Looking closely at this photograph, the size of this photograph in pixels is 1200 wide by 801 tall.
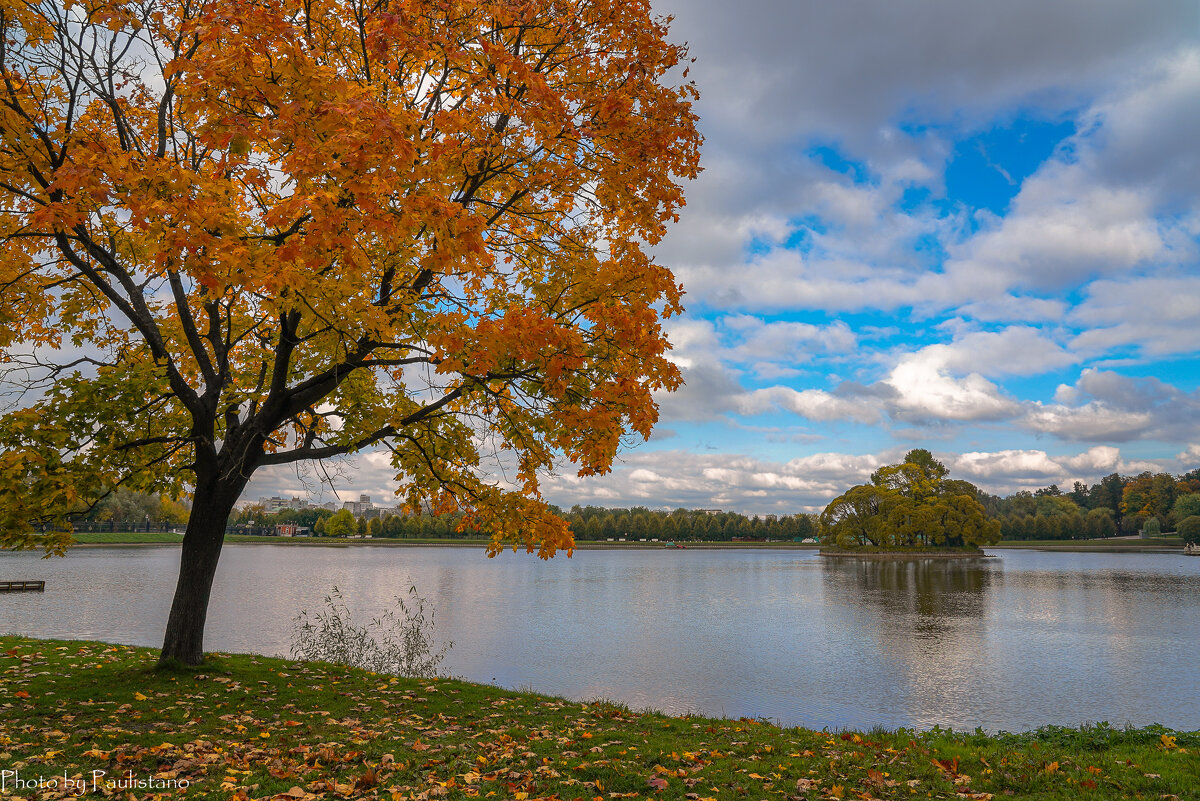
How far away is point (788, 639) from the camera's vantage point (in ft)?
79.8

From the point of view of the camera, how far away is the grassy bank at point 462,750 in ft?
20.4

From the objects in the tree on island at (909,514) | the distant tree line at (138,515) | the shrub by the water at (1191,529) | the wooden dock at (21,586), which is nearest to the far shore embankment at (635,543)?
the distant tree line at (138,515)

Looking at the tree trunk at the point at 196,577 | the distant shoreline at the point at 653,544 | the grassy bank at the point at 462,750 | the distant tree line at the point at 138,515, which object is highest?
the tree trunk at the point at 196,577

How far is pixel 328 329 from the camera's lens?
889cm

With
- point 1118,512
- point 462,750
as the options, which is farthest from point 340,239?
point 1118,512

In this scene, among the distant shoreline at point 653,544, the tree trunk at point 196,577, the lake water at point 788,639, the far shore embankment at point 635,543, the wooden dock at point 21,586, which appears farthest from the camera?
the far shore embankment at point 635,543

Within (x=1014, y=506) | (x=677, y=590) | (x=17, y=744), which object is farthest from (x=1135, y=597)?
(x=1014, y=506)

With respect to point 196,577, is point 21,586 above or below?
below

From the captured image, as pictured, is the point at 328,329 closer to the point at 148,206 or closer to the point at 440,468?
the point at 148,206

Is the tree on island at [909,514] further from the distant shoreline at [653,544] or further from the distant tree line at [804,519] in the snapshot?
the distant tree line at [804,519]

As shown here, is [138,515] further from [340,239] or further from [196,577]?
[340,239]

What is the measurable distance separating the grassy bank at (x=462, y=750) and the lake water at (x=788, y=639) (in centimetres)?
493

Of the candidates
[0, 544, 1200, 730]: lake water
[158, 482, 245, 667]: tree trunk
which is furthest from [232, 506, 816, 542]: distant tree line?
[158, 482, 245, 667]: tree trunk

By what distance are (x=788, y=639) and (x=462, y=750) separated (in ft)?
63.7
